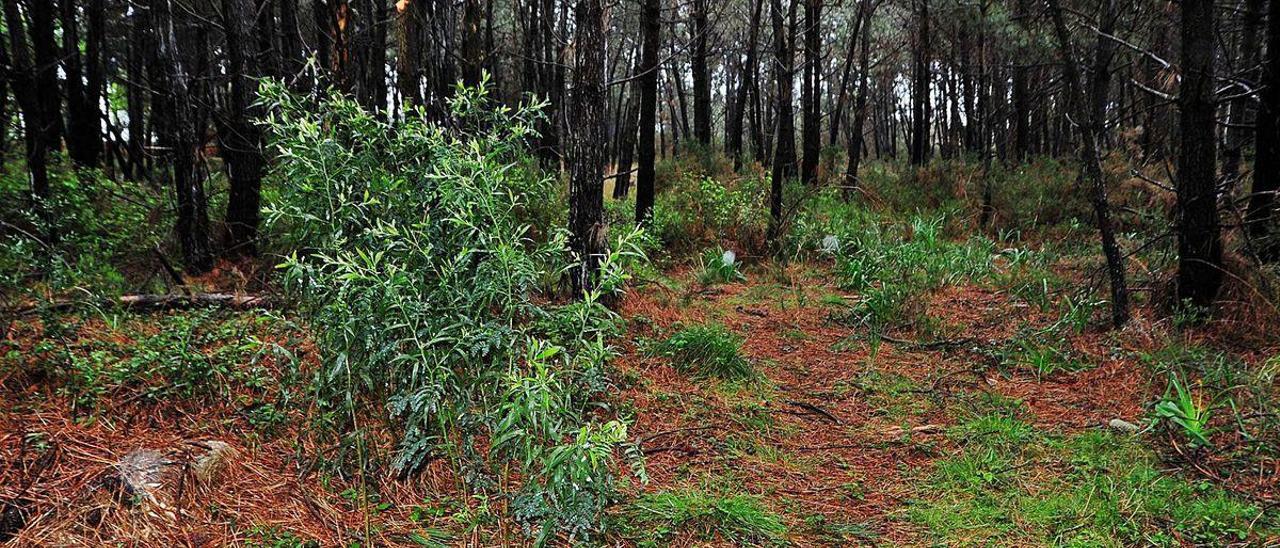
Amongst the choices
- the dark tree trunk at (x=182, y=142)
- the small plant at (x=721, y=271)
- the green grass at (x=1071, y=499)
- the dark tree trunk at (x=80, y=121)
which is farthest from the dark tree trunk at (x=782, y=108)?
the dark tree trunk at (x=80, y=121)

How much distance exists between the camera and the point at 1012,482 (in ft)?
10.5

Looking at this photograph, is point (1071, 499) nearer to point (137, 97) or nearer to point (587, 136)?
point (587, 136)

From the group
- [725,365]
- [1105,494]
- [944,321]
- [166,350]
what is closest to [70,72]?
[166,350]

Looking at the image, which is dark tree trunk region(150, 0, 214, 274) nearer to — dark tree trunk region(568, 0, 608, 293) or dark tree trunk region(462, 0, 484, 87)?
dark tree trunk region(462, 0, 484, 87)

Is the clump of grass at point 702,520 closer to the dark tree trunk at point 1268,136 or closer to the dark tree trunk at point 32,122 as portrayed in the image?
the dark tree trunk at point 1268,136

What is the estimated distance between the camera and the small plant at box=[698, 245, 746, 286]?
23.4ft

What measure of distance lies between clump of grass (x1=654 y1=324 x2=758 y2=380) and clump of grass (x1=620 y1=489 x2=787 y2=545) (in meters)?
1.53

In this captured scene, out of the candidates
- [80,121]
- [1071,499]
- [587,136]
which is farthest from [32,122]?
[1071,499]

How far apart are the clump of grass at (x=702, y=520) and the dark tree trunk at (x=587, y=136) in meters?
2.42

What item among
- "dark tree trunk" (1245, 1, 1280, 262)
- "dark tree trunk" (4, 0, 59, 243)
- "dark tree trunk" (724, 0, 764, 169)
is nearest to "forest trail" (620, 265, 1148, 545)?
"dark tree trunk" (1245, 1, 1280, 262)

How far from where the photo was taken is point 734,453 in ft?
11.6

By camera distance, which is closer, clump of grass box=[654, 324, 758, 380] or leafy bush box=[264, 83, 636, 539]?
leafy bush box=[264, 83, 636, 539]

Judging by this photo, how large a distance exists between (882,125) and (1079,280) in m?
29.9

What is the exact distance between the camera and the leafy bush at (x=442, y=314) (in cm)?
232
